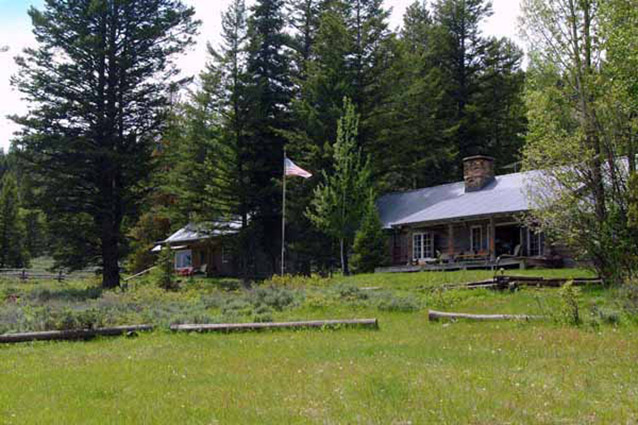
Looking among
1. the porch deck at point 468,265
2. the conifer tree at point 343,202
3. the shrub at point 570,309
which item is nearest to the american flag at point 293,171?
the conifer tree at point 343,202

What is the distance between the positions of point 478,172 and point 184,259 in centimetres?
2636

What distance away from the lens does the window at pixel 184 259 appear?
48.7 meters

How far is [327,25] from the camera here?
1505 inches

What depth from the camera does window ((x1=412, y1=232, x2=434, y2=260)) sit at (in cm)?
3133

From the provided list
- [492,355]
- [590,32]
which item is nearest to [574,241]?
[590,32]

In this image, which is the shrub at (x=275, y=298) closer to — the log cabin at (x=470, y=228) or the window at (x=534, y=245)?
the log cabin at (x=470, y=228)

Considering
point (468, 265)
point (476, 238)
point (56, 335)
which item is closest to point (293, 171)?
point (468, 265)

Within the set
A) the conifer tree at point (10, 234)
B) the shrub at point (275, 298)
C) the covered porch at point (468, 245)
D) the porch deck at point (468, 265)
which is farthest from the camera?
the conifer tree at point (10, 234)

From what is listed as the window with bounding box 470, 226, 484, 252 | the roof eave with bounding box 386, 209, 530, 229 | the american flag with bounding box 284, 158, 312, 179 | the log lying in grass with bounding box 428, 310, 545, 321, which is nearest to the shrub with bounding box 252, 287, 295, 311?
the log lying in grass with bounding box 428, 310, 545, 321

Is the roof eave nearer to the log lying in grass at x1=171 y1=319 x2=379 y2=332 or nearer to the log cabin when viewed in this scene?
the log cabin

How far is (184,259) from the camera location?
49438 millimetres

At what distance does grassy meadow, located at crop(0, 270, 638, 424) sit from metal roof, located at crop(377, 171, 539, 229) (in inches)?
415

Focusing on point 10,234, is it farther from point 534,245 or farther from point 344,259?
point 534,245

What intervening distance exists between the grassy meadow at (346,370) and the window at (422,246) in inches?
591
